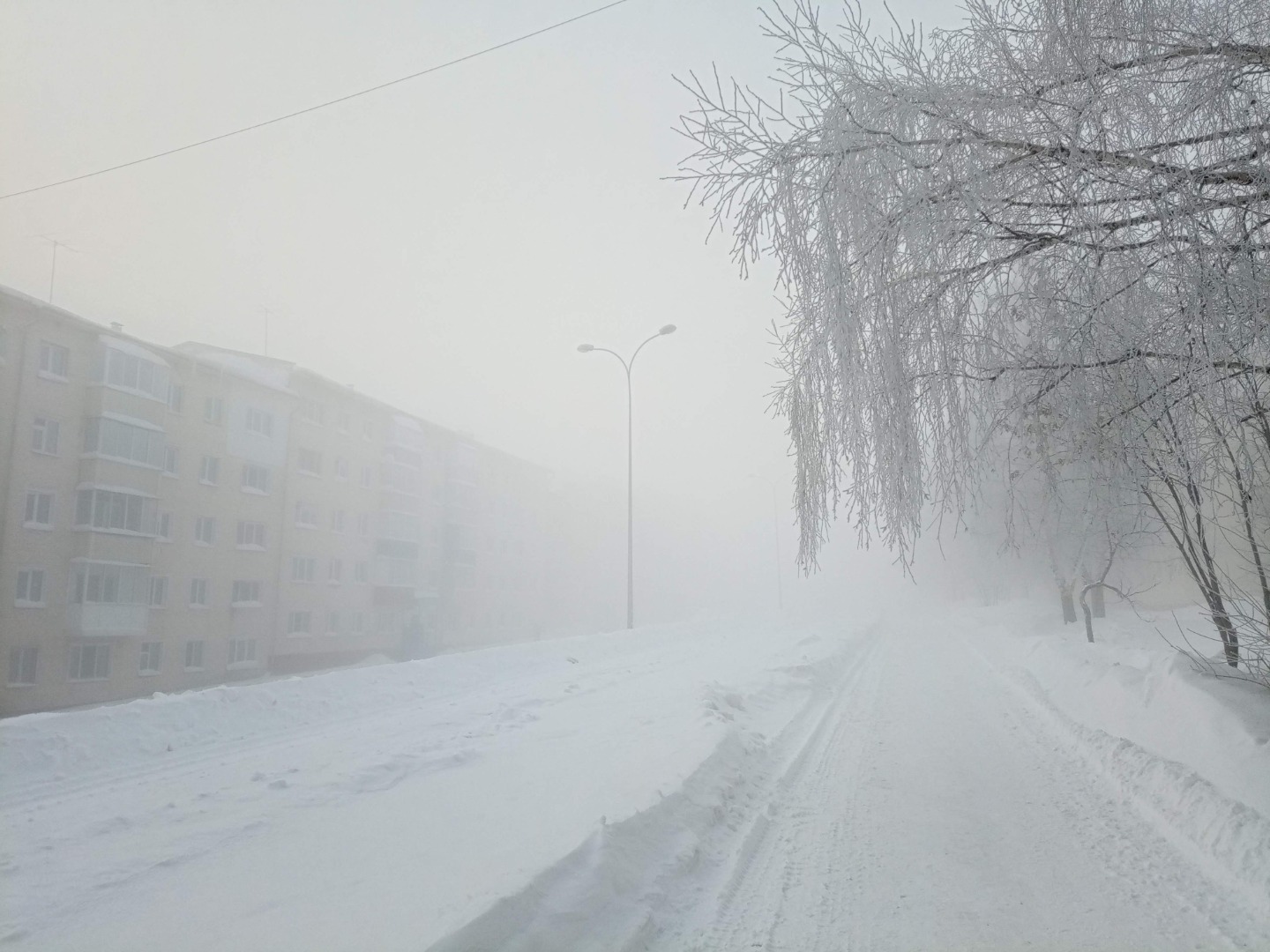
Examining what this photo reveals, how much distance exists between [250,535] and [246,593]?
188 cm

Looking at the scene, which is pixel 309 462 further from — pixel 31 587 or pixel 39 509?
pixel 31 587

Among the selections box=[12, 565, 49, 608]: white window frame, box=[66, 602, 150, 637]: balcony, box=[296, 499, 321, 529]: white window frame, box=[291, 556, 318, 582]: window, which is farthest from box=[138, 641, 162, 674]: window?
box=[296, 499, 321, 529]: white window frame

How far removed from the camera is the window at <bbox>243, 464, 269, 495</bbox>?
2270 cm

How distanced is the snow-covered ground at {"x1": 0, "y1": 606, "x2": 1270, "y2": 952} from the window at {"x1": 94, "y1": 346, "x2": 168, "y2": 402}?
1161 cm

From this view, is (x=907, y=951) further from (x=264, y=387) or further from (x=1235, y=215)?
(x=264, y=387)

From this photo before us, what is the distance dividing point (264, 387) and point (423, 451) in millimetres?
15420

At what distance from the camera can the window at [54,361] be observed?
14.9 m

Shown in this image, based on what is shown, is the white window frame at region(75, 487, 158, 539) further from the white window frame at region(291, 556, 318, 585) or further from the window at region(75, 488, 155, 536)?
the white window frame at region(291, 556, 318, 585)

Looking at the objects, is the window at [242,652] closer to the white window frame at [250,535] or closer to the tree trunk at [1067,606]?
the white window frame at [250,535]

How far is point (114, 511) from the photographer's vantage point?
53.9 ft

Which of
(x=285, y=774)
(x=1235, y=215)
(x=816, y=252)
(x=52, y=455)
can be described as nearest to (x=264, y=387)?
(x=52, y=455)

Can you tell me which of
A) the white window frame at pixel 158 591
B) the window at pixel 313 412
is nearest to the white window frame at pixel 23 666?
the white window frame at pixel 158 591

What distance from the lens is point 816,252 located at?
4.09 m

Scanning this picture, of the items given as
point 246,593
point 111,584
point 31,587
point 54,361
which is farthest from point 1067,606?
point 54,361
